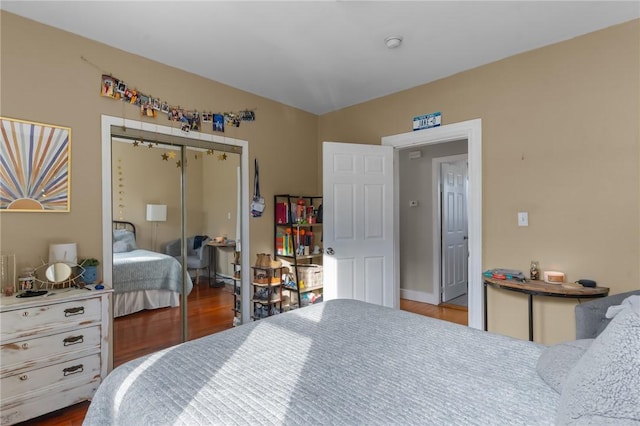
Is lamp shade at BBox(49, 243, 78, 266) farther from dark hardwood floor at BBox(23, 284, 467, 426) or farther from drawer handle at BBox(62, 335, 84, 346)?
dark hardwood floor at BBox(23, 284, 467, 426)

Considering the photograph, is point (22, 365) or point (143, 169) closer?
point (22, 365)

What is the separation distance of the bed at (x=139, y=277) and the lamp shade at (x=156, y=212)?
0.17m

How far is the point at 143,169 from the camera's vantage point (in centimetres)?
274

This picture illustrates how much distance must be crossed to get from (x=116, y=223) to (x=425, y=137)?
2861 millimetres

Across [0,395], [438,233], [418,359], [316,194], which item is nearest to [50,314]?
[0,395]

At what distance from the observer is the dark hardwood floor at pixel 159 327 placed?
209cm

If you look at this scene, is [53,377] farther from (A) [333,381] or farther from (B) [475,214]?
(B) [475,214]

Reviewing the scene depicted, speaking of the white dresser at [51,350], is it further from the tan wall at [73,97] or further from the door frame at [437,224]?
the door frame at [437,224]

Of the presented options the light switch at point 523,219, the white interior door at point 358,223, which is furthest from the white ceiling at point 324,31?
the light switch at point 523,219

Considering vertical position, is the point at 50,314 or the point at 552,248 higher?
the point at 552,248

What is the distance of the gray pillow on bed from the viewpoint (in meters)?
2.56

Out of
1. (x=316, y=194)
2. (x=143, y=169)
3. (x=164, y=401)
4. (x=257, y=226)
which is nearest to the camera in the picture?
(x=164, y=401)

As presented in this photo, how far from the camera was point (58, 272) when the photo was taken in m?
2.15

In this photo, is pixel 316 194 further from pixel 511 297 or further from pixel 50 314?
pixel 50 314
